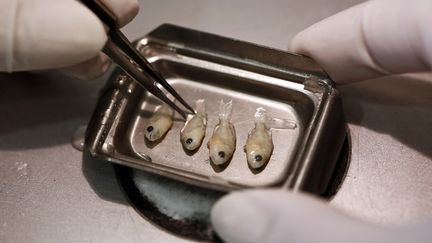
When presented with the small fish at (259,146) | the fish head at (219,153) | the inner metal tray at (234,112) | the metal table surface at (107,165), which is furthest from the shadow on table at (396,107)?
the fish head at (219,153)

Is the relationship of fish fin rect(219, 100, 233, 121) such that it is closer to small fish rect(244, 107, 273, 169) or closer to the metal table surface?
small fish rect(244, 107, 273, 169)

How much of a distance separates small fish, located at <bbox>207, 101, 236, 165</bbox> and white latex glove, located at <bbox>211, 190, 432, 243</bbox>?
0.87 feet

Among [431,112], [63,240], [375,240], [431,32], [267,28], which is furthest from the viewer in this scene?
[267,28]

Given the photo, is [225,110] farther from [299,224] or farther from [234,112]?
[299,224]

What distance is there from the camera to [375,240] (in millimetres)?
922

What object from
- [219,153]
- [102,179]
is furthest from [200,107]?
[102,179]

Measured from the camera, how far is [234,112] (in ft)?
4.44

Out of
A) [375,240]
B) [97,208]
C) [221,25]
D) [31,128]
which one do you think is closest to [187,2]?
[221,25]

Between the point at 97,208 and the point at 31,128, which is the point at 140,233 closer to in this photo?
the point at 97,208

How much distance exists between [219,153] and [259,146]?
0.09 metres

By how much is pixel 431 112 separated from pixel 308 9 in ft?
1.45

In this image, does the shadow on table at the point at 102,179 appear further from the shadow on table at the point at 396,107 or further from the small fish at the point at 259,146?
the shadow on table at the point at 396,107

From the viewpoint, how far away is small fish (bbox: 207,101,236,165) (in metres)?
1.23

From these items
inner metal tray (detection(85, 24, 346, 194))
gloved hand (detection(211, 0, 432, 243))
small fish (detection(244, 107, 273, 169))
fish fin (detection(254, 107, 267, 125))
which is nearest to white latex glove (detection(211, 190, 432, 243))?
gloved hand (detection(211, 0, 432, 243))
